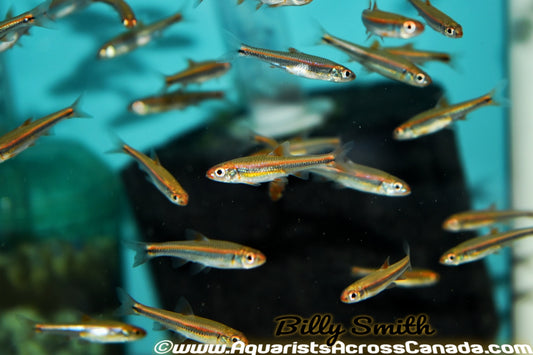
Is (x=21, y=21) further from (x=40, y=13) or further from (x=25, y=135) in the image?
(x=25, y=135)

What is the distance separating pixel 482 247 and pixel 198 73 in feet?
9.16

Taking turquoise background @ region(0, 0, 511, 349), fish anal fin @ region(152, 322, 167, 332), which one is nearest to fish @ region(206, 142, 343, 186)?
fish anal fin @ region(152, 322, 167, 332)

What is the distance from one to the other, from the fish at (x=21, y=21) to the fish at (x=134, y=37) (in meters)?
1.00

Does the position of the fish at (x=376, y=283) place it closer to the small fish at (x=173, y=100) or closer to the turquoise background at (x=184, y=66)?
the small fish at (x=173, y=100)

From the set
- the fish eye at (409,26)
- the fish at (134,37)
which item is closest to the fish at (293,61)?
the fish eye at (409,26)

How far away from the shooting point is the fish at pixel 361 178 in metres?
3.26

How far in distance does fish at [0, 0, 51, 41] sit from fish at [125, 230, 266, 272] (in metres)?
1.63

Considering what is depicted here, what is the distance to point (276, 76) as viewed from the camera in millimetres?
5438

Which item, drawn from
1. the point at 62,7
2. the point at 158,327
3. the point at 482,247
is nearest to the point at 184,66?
the point at 62,7

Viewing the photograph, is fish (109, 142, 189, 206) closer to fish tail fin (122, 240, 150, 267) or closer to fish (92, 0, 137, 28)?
fish tail fin (122, 240, 150, 267)

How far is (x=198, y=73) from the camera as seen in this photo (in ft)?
13.6

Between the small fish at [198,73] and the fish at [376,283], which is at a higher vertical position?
the small fish at [198,73]

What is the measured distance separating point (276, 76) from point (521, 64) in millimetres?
2868

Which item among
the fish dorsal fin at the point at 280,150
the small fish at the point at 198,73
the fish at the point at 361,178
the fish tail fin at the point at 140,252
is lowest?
the fish tail fin at the point at 140,252
